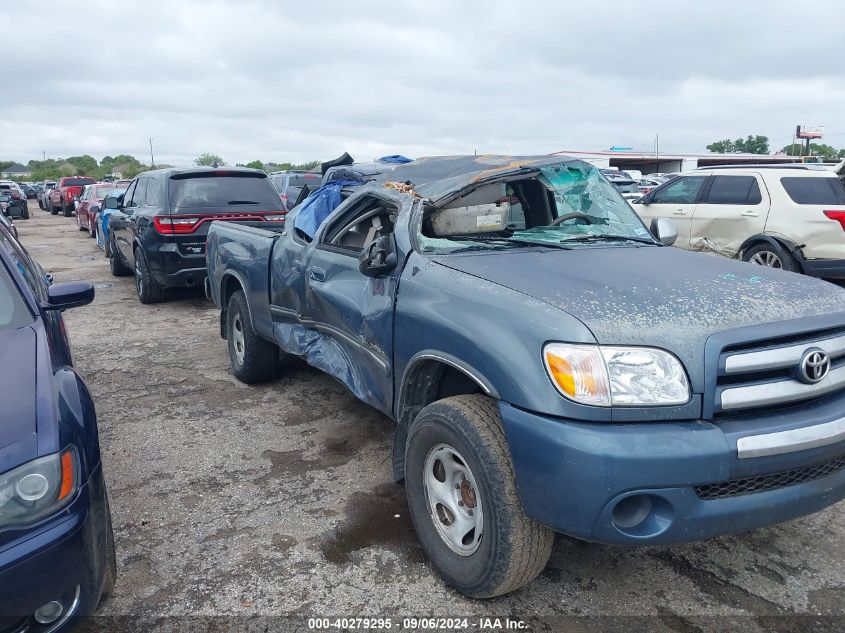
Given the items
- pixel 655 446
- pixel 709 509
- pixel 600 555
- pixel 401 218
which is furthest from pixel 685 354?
pixel 401 218

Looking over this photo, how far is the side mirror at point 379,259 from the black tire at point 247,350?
217 cm

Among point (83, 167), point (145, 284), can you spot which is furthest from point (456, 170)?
point (83, 167)

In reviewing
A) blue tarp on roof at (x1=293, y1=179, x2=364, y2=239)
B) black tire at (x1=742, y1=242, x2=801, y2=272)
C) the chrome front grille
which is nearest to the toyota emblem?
the chrome front grille

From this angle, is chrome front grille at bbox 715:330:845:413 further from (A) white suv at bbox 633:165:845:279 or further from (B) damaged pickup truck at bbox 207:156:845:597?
(A) white suv at bbox 633:165:845:279

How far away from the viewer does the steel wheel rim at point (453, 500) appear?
2703 millimetres

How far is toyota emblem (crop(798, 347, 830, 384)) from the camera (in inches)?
95.6

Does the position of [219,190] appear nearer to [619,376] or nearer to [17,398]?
[17,398]

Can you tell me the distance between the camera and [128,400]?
521cm

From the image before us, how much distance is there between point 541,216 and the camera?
4.00m

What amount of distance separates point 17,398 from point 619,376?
6.84 ft

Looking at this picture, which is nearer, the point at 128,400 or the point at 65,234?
the point at 128,400

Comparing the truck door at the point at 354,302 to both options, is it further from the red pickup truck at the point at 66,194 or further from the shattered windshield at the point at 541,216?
the red pickup truck at the point at 66,194

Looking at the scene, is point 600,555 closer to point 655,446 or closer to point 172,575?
point 655,446

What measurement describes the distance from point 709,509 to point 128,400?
14.3 ft
